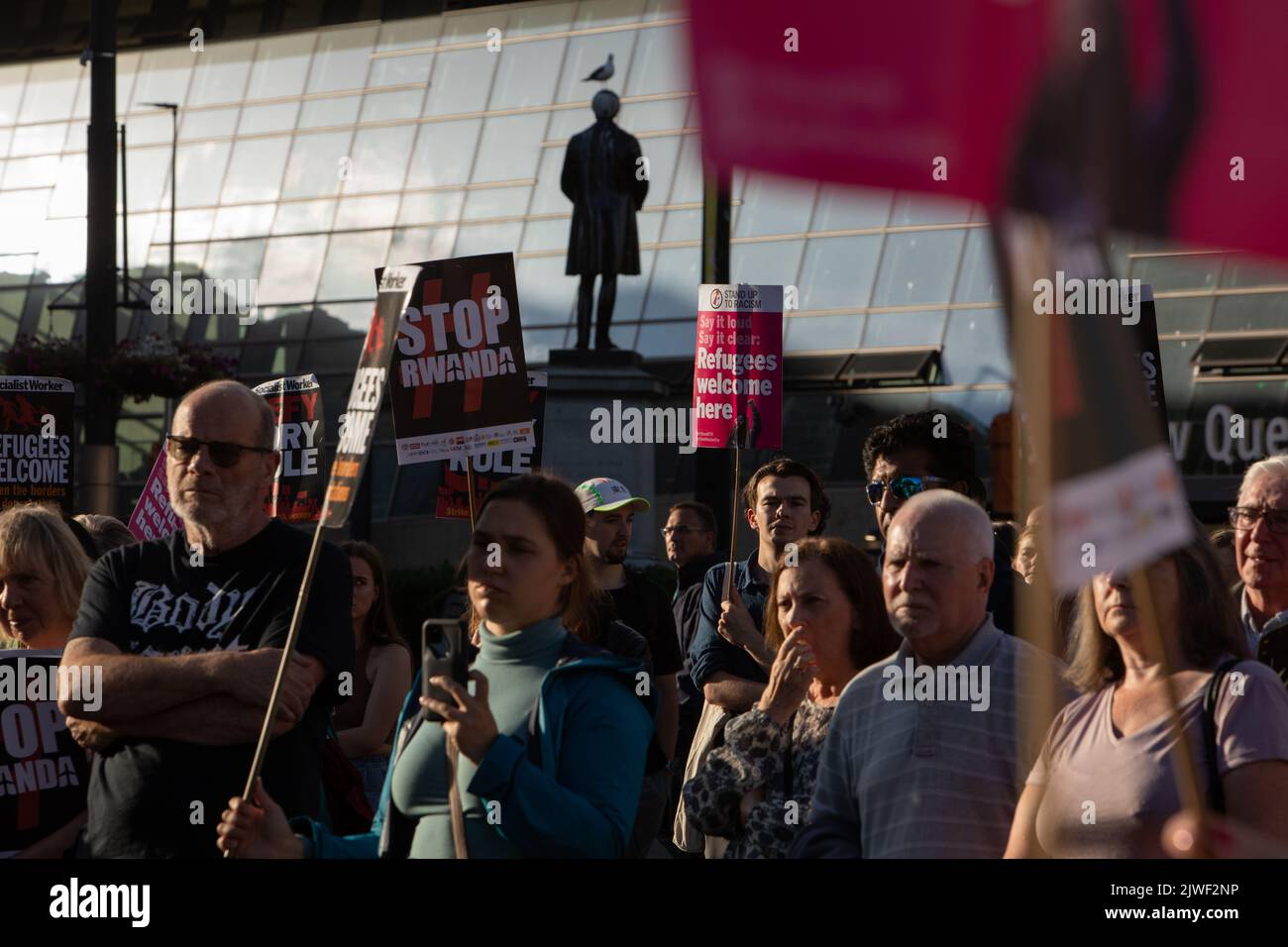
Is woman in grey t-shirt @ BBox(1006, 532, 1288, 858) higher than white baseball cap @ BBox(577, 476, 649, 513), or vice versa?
white baseball cap @ BBox(577, 476, 649, 513)

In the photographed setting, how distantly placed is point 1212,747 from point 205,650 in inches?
78.3

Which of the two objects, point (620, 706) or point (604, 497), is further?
point (604, 497)

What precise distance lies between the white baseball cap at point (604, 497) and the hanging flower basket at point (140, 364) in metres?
9.97

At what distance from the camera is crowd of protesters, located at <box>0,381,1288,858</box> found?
3.22 meters

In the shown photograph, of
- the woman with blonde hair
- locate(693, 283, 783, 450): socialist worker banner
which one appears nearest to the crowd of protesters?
the woman with blonde hair

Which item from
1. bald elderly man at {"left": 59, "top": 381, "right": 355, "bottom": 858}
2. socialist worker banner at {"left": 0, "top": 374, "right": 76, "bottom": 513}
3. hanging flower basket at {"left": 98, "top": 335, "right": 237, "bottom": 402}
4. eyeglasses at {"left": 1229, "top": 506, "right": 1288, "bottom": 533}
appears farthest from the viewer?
hanging flower basket at {"left": 98, "top": 335, "right": 237, "bottom": 402}

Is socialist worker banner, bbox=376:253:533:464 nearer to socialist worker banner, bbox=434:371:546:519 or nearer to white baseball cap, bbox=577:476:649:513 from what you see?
white baseball cap, bbox=577:476:649:513

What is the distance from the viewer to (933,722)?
3.52 m

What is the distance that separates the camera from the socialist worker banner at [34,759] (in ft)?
14.8

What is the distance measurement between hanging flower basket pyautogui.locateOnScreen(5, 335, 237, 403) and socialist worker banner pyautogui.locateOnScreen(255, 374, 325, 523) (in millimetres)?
7711

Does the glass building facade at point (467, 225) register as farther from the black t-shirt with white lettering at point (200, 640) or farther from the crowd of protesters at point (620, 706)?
the black t-shirt with white lettering at point (200, 640)

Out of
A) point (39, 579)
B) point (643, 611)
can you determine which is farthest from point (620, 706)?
point (643, 611)

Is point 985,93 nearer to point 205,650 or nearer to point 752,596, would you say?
point 205,650
